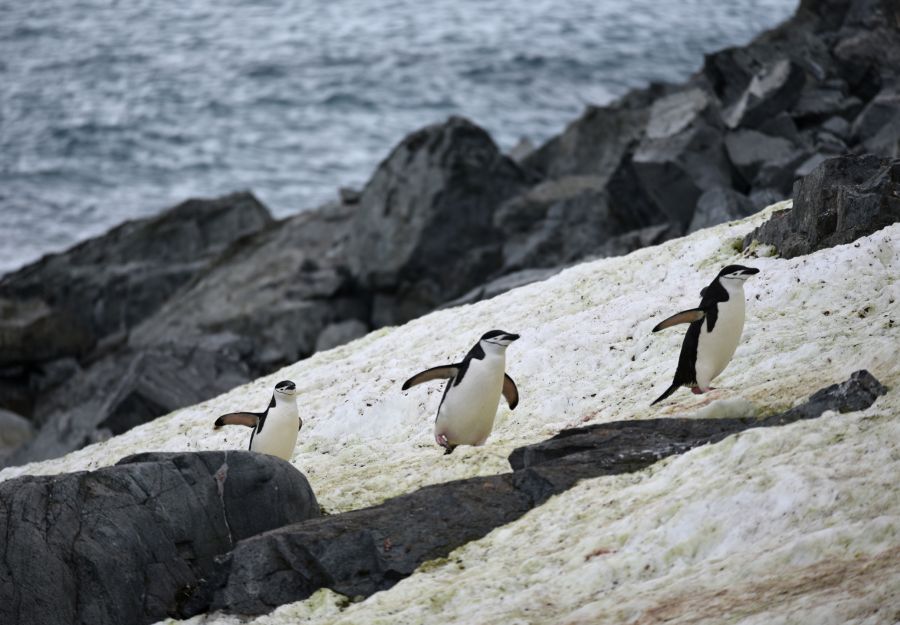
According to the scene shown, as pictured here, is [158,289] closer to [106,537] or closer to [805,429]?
[106,537]

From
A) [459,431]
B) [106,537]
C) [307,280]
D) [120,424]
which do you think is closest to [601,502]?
[459,431]

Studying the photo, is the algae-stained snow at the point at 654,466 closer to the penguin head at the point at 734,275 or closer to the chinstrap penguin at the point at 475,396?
the chinstrap penguin at the point at 475,396

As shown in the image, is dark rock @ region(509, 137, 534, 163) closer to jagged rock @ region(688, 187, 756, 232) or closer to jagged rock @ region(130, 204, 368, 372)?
jagged rock @ region(130, 204, 368, 372)

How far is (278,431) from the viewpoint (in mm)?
17734

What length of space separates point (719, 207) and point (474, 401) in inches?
703

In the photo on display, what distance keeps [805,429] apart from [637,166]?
2406cm

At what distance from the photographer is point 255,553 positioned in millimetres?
13516

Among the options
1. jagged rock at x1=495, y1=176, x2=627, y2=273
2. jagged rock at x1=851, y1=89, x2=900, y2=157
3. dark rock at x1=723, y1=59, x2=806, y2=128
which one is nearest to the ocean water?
jagged rock at x1=495, y1=176, x2=627, y2=273

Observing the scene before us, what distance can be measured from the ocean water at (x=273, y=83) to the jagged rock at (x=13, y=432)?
73.2 feet

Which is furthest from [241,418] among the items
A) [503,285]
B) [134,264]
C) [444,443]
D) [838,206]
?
[134,264]

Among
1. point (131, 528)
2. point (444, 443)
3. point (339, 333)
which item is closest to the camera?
point (131, 528)

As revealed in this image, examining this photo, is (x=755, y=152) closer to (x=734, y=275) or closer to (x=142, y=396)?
(x=142, y=396)

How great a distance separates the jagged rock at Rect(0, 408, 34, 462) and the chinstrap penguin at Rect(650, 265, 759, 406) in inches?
990

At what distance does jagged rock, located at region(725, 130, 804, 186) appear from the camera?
119 ft
